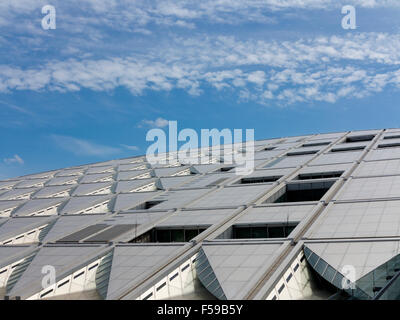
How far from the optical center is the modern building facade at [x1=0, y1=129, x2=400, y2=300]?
16.8 metres

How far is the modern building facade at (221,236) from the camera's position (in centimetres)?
1675

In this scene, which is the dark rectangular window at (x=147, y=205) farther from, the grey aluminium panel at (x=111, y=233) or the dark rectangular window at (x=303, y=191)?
the dark rectangular window at (x=303, y=191)

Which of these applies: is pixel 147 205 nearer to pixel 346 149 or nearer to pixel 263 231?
pixel 263 231

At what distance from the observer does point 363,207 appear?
24.4m

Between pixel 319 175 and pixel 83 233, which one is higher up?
pixel 319 175

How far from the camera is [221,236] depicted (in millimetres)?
23672

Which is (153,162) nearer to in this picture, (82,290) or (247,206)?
(247,206)

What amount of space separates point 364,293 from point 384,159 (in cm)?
2687

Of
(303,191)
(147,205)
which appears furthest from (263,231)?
(147,205)

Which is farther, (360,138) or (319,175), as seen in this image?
(360,138)

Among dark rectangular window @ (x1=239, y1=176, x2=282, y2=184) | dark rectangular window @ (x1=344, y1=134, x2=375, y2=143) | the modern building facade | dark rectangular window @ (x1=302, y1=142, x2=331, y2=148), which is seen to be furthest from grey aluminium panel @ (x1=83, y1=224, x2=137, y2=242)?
dark rectangular window @ (x1=344, y1=134, x2=375, y2=143)

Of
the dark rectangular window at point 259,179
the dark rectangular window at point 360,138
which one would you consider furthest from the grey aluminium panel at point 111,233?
the dark rectangular window at point 360,138

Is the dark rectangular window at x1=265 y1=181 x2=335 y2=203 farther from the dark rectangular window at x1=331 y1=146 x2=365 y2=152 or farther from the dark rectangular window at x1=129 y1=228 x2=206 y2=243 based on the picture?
the dark rectangular window at x1=331 y1=146 x2=365 y2=152

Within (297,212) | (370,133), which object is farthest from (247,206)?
(370,133)
